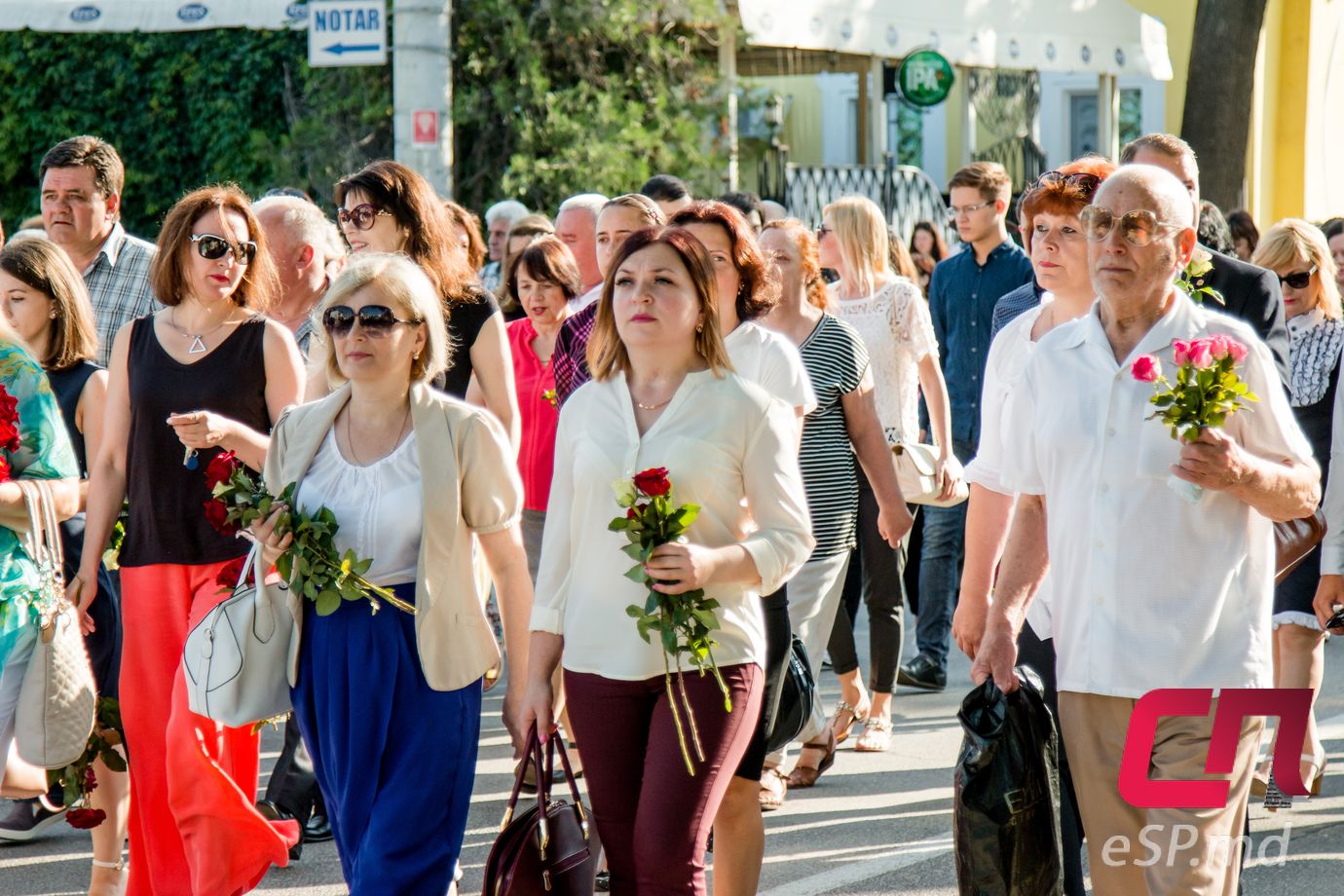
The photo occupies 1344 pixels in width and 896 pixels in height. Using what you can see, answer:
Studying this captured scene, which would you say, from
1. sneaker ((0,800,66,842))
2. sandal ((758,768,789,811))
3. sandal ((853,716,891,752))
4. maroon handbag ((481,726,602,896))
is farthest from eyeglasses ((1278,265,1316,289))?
sneaker ((0,800,66,842))

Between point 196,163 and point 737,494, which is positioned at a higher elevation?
point 196,163

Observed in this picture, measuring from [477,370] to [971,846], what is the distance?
99.8 inches

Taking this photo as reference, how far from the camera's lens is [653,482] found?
381 centimetres

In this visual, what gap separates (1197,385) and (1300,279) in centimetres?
361

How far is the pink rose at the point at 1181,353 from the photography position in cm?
374

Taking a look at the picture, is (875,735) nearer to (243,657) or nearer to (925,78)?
(243,657)

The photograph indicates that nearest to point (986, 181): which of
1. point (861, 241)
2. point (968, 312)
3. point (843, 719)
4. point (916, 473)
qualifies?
point (968, 312)

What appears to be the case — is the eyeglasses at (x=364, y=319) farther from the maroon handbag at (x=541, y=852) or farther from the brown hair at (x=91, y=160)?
the brown hair at (x=91, y=160)

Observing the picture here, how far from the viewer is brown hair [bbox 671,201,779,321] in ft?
17.0

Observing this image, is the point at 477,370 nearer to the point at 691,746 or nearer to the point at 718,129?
the point at 691,746

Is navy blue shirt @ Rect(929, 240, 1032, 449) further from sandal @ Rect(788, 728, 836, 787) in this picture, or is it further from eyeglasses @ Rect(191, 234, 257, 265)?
eyeglasses @ Rect(191, 234, 257, 265)

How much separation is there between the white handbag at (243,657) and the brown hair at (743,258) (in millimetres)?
1646

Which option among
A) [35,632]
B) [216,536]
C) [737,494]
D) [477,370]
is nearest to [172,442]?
[216,536]

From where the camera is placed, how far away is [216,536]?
208 inches
